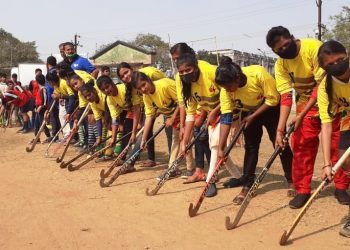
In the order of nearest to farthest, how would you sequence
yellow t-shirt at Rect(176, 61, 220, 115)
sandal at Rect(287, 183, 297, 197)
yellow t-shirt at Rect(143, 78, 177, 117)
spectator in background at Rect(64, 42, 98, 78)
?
sandal at Rect(287, 183, 297, 197), yellow t-shirt at Rect(176, 61, 220, 115), yellow t-shirt at Rect(143, 78, 177, 117), spectator in background at Rect(64, 42, 98, 78)

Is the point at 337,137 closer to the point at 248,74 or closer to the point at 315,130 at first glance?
the point at 315,130

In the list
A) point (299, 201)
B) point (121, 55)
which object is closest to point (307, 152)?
point (299, 201)

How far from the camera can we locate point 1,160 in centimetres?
906

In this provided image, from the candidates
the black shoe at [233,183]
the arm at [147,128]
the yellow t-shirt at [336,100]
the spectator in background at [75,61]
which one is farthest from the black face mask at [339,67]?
the spectator in background at [75,61]

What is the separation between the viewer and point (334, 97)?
13.7 ft

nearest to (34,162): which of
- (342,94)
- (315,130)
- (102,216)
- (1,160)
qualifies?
→ (1,160)

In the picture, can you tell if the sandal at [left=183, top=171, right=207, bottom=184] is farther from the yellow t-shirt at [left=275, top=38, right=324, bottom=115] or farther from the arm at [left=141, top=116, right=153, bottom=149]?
the yellow t-shirt at [left=275, top=38, right=324, bottom=115]

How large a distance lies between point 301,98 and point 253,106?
56 centimetres

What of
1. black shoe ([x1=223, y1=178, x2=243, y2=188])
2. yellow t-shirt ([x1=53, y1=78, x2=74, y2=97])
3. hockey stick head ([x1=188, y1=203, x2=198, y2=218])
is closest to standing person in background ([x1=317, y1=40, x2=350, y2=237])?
hockey stick head ([x1=188, y1=203, x2=198, y2=218])

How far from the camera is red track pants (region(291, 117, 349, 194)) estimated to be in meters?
4.88

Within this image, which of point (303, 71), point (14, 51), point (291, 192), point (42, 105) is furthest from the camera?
point (14, 51)

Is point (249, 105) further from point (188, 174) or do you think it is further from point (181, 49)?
point (188, 174)

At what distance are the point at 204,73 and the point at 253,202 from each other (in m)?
1.59

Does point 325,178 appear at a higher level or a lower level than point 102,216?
higher
